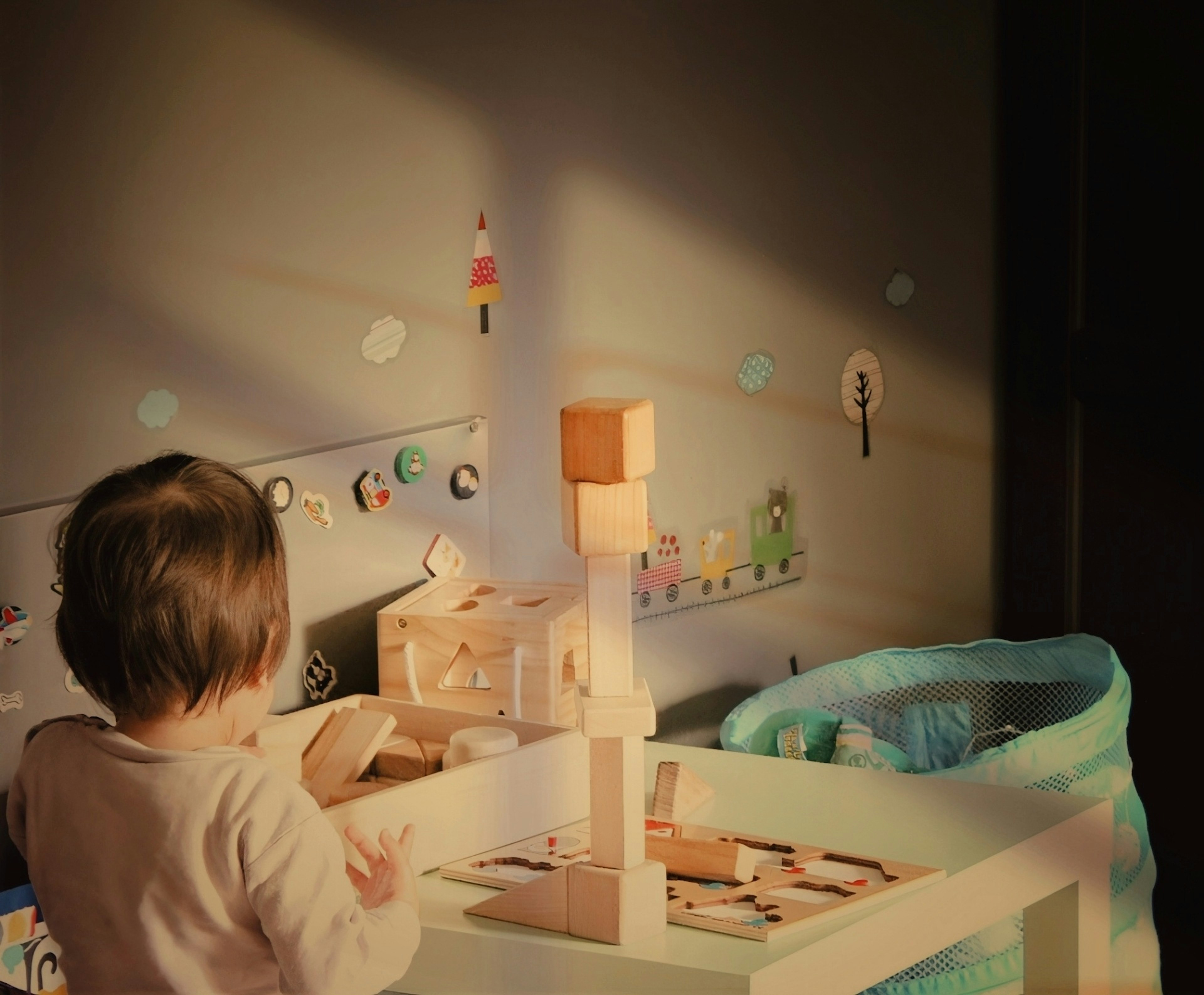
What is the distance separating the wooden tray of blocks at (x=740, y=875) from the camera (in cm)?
104

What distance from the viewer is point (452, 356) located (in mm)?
1729

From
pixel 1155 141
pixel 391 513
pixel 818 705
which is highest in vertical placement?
pixel 1155 141

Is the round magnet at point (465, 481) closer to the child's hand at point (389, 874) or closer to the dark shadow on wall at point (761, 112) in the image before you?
the dark shadow on wall at point (761, 112)

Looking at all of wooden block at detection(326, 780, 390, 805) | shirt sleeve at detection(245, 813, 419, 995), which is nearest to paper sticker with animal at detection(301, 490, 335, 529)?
A: wooden block at detection(326, 780, 390, 805)

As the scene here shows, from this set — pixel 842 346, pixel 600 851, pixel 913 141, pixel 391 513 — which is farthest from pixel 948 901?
pixel 913 141

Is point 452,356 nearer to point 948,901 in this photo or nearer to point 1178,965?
point 948,901

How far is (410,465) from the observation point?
1.67 meters

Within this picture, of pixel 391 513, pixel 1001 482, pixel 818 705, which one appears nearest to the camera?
pixel 391 513

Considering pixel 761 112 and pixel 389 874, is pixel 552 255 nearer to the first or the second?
pixel 761 112

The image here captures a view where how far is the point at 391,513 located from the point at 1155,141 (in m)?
1.65

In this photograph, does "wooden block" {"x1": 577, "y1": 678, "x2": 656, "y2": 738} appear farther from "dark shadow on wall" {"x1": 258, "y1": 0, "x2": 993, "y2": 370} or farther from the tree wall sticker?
the tree wall sticker

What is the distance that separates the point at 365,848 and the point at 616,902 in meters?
0.19

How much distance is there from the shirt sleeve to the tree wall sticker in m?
1.71

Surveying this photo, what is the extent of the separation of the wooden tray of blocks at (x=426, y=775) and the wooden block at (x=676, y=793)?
0.07 meters
